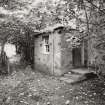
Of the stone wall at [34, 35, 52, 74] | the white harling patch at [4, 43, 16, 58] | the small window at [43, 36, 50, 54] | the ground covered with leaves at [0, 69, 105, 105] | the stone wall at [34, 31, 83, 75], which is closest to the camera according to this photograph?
the ground covered with leaves at [0, 69, 105, 105]

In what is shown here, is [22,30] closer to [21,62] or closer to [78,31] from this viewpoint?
[21,62]

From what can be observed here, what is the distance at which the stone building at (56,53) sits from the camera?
10.1 m

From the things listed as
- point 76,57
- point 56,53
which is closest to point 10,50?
point 56,53

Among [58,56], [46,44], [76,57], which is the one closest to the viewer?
[58,56]

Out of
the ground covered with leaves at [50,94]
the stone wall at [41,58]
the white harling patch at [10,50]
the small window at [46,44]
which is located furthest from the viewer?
the white harling patch at [10,50]

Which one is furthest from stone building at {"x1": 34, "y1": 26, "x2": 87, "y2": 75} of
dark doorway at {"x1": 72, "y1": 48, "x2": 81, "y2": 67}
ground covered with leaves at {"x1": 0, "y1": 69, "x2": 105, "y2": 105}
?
ground covered with leaves at {"x1": 0, "y1": 69, "x2": 105, "y2": 105}

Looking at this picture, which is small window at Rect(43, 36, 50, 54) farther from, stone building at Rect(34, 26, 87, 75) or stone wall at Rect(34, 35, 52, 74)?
stone wall at Rect(34, 35, 52, 74)

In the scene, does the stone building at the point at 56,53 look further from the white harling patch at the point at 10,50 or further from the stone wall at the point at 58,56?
the white harling patch at the point at 10,50

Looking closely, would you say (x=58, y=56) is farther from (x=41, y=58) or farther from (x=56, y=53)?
(x=41, y=58)

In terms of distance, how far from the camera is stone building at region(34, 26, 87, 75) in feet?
33.1

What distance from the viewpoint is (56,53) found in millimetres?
10367

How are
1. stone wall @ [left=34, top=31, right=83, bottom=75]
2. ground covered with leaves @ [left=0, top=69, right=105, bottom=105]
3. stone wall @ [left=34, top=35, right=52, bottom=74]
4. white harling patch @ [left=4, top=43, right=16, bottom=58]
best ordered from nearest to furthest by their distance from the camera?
1. ground covered with leaves @ [left=0, top=69, right=105, bottom=105]
2. stone wall @ [left=34, top=31, right=83, bottom=75]
3. stone wall @ [left=34, top=35, right=52, bottom=74]
4. white harling patch @ [left=4, top=43, right=16, bottom=58]

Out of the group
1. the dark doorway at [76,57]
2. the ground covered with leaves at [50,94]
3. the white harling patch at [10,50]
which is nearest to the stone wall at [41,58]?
the dark doorway at [76,57]

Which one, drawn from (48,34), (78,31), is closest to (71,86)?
(78,31)
